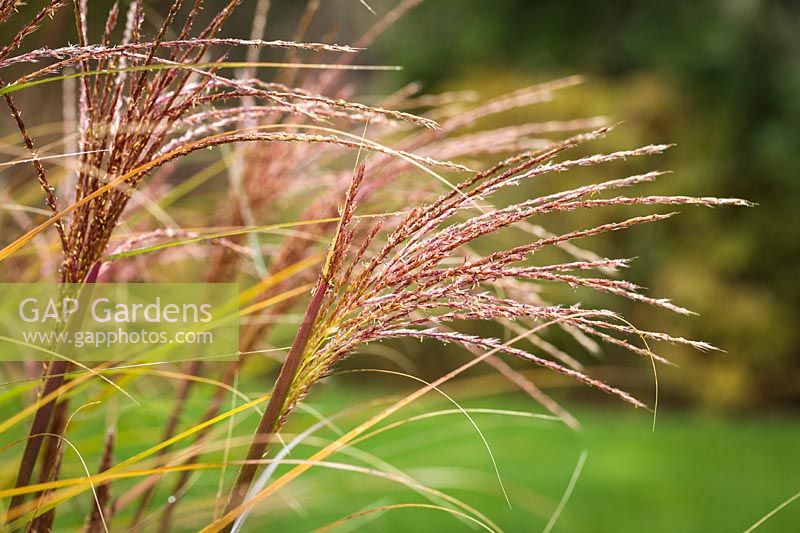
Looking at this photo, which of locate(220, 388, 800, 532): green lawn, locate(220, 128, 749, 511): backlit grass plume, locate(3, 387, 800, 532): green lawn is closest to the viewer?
locate(220, 128, 749, 511): backlit grass plume

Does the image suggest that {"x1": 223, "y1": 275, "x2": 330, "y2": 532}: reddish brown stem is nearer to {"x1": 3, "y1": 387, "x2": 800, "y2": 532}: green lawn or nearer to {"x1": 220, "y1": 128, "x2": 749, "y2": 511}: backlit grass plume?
{"x1": 220, "y1": 128, "x2": 749, "y2": 511}: backlit grass plume

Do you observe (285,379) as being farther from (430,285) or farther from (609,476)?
(609,476)

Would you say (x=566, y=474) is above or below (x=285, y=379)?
below

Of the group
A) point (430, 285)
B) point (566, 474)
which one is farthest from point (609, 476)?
point (430, 285)

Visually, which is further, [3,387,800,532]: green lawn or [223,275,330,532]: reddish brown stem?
[3,387,800,532]: green lawn

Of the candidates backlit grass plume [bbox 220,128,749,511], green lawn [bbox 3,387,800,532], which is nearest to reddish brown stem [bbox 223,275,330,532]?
backlit grass plume [bbox 220,128,749,511]

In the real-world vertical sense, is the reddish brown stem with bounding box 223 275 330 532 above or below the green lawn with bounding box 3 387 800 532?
above

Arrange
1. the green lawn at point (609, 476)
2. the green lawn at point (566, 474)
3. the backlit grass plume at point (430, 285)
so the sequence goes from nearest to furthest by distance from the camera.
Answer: the backlit grass plume at point (430, 285) < the green lawn at point (566, 474) < the green lawn at point (609, 476)

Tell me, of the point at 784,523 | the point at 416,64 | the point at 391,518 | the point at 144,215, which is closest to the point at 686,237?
the point at 416,64

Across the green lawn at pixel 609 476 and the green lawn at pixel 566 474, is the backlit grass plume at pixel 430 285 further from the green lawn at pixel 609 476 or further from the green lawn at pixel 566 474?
the green lawn at pixel 609 476

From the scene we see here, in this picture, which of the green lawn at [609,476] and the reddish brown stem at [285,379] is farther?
the green lawn at [609,476]

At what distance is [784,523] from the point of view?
390 centimetres

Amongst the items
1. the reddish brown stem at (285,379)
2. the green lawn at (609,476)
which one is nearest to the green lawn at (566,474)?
the green lawn at (609,476)

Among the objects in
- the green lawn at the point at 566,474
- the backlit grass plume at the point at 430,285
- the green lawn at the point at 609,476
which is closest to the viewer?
the backlit grass plume at the point at 430,285
